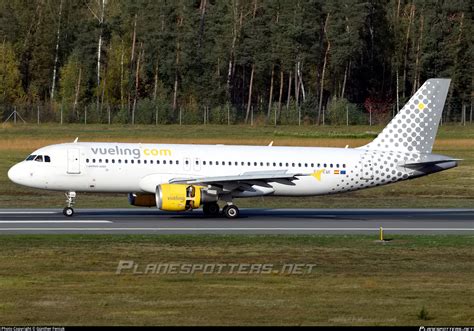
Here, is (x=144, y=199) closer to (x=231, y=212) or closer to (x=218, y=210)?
(x=218, y=210)

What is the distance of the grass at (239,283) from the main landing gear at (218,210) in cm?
762

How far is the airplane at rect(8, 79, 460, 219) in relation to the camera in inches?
1655

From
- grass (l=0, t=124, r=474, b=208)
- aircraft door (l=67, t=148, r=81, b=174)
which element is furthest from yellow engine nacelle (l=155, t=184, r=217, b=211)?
grass (l=0, t=124, r=474, b=208)

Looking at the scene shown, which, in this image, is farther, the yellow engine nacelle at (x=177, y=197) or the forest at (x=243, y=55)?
the forest at (x=243, y=55)

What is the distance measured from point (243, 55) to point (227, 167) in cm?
7009

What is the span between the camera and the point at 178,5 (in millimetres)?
117375

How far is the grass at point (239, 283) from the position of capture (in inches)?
862

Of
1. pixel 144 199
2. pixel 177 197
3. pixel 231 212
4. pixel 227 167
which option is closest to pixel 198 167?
pixel 227 167

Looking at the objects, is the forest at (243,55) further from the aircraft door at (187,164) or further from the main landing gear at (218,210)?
the aircraft door at (187,164)

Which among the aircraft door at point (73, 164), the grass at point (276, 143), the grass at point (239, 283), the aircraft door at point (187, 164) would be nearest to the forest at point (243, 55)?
the grass at point (276, 143)

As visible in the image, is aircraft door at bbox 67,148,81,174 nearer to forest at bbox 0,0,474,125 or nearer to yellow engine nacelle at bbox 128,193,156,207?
yellow engine nacelle at bbox 128,193,156,207

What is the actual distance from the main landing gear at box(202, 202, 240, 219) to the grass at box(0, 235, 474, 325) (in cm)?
762

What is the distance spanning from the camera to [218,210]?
144 feet

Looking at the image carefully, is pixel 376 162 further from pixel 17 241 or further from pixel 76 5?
pixel 76 5
